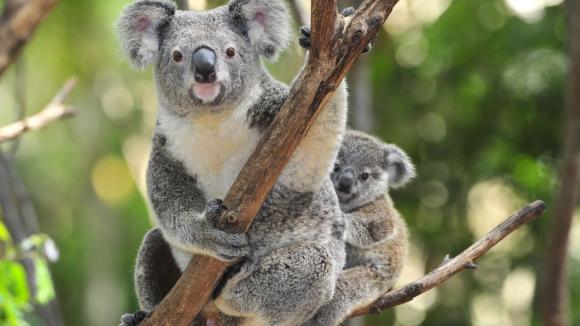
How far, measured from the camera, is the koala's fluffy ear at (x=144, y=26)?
4.25m

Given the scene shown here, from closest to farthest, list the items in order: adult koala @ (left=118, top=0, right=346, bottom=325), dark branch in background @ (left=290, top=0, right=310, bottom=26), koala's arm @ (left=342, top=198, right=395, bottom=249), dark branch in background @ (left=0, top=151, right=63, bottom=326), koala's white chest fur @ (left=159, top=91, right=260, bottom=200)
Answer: adult koala @ (left=118, top=0, right=346, bottom=325), koala's white chest fur @ (left=159, top=91, right=260, bottom=200), koala's arm @ (left=342, top=198, right=395, bottom=249), dark branch in background @ (left=0, top=151, right=63, bottom=326), dark branch in background @ (left=290, top=0, right=310, bottom=26)

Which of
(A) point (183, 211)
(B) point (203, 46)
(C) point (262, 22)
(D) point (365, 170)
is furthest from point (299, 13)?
(A) point (183, 211)

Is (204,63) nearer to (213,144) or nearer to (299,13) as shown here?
(213,144)

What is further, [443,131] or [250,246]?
[443,131]

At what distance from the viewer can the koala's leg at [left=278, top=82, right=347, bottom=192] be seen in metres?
3.91

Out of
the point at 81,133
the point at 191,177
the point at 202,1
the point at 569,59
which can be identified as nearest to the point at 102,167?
the point at 81,133

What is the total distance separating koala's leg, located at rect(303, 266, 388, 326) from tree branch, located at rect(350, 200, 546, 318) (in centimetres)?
13

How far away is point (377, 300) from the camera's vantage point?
16.8ft

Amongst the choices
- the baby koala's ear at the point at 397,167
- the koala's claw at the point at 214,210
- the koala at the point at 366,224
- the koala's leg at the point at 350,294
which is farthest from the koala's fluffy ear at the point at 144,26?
the baby koala's ear at the point at 397,167

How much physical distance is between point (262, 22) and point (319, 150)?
0.75 m

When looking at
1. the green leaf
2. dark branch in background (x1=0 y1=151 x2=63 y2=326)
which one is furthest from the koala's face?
dark branch in background (x1=0 y1=151 x2=63 y2=326)

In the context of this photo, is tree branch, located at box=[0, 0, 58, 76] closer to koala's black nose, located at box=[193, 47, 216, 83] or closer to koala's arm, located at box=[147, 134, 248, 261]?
koala's arm, located at box=[147, 134, 248, 261]

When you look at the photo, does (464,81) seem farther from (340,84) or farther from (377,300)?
(340,84)

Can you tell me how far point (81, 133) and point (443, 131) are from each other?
8720mm
